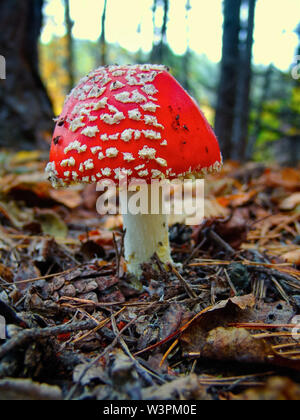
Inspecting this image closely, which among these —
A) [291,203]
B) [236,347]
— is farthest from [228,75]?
[236,347]

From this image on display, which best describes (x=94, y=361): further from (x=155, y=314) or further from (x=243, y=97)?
(x=243, y=97)

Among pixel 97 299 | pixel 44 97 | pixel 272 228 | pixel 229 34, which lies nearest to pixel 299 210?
pixel 272 228

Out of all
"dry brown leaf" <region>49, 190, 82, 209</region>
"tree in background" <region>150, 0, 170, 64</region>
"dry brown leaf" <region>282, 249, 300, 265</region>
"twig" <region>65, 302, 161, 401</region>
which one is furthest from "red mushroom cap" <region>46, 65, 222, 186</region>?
"tree in background" <region>150, 0, 170, 64</region>

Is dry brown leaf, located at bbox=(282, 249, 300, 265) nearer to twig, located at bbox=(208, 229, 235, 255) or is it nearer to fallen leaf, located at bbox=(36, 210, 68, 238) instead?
twig, located at bbox=(208, 229, 235, 255)

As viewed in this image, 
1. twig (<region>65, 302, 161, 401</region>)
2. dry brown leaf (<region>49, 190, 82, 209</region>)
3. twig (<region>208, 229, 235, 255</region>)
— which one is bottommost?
twig (<region>65, 302, 161, 401</region>)

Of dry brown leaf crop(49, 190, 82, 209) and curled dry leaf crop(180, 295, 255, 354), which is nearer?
curled dry leaf crop(180, 295, 255, 354)

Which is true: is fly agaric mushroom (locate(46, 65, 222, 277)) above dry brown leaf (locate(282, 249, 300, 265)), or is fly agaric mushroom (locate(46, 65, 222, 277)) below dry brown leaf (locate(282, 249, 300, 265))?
above
